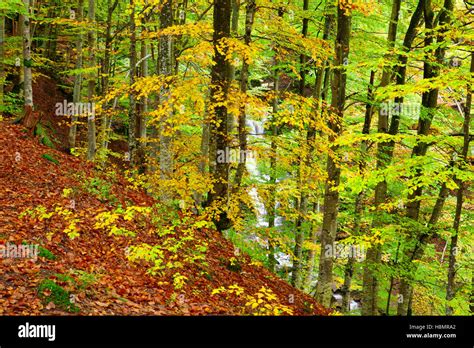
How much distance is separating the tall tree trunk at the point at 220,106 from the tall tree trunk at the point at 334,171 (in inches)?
103

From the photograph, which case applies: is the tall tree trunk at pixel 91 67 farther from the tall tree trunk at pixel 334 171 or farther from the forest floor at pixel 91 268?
the tall tree trunk at pixel 334 171

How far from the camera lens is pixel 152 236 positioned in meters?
8.60

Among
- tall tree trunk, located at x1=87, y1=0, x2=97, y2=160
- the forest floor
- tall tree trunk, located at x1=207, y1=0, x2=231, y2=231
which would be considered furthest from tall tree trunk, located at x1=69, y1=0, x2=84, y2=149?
tall tree trunk, located at x1=207, y1=0, x2=231, y2=231

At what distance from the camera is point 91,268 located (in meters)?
6.69

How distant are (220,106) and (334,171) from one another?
11.1 feet

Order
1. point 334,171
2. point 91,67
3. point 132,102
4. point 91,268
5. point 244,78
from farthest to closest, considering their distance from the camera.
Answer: point 132,102 < point 91,67 < point 244,78 < point 334,171 < point 91,268

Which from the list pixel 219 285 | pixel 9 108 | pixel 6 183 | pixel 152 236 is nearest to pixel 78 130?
pixel 9 108

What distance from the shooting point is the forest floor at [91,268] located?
18.2 ft

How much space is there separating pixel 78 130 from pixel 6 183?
1425 centimetres

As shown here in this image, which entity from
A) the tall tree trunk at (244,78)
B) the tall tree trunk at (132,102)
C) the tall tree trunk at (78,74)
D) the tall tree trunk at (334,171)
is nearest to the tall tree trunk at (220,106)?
the tall tree trunk at (244,78)

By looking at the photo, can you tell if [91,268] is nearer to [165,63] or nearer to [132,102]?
[165,63]

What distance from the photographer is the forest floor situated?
556 centimetres

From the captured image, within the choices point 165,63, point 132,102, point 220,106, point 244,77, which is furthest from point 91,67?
point 220,106
